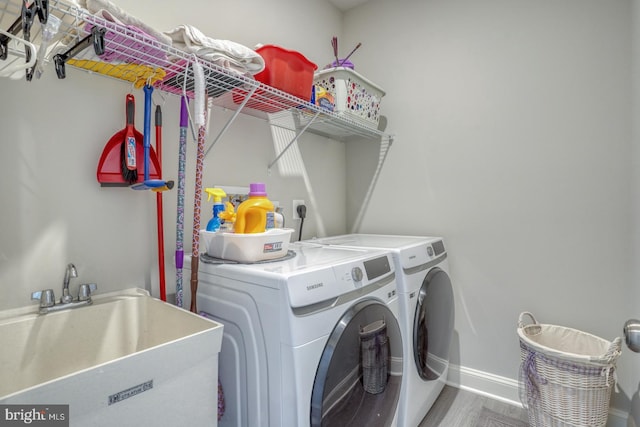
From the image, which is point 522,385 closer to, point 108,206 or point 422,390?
point 422,390

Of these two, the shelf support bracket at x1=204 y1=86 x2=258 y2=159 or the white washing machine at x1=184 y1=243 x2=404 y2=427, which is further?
the shelf support bracket at x1=204 y1=86 x2=258 y2=159

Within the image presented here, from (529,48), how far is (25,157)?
2.39m

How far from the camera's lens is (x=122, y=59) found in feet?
3.38

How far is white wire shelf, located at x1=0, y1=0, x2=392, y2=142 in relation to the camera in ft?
2.65

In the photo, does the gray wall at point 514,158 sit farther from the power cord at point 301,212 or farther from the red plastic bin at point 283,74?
the red plastic bin at point 283,74

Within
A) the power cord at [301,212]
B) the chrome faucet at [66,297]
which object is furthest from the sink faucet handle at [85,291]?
the power cord at [301,212]

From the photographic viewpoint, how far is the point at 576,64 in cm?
165

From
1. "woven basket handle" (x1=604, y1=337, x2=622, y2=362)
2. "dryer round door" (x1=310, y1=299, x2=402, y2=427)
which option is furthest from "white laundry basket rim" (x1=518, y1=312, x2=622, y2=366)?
"dryer round door" (x1=310, y1=299, x2=402, y2=427)

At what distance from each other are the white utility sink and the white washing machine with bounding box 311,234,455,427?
83cm

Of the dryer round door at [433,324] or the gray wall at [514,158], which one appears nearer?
the dryer round door at [433,324]

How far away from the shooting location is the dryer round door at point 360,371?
94 centimetres

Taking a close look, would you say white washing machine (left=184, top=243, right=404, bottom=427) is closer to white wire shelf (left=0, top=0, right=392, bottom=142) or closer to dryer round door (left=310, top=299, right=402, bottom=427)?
dryer round door (left=310, top=299, right=402, bottom=427)

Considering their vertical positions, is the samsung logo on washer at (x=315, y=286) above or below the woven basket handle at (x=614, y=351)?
above

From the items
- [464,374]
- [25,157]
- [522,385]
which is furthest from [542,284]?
[25,157]
